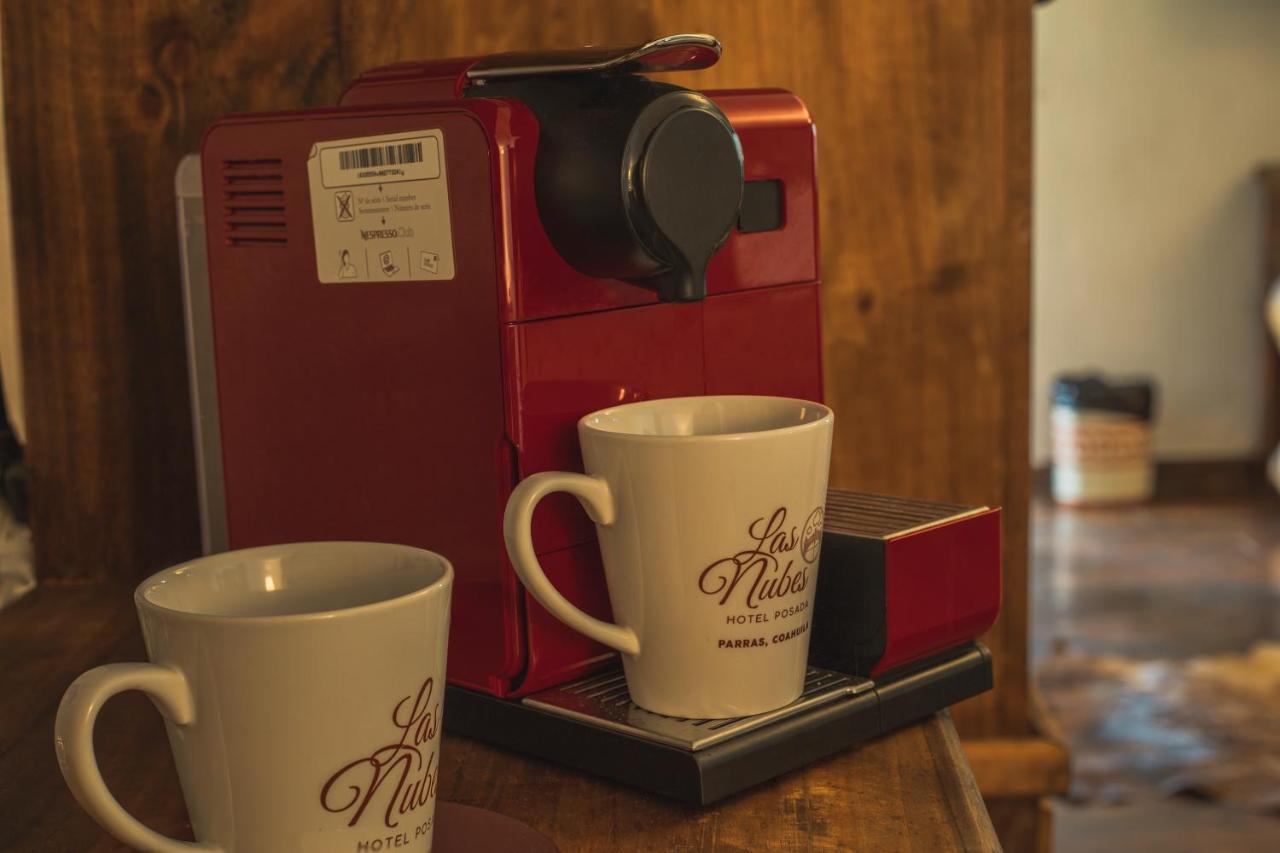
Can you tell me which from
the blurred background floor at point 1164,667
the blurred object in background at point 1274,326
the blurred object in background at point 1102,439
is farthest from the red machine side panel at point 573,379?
the blurred object in background at point 1102,439

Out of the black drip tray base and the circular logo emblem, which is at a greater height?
the circular logo emblem

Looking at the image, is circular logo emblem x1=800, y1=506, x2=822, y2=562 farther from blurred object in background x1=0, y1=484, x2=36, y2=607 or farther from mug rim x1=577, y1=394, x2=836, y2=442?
blurred object in background x1=0, y1=484, x2=36, y2=607

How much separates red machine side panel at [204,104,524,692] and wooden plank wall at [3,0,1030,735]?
0.77ft

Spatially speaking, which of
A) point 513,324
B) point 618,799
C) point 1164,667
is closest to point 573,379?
point 513,324

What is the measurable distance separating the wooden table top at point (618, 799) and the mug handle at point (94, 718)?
0.28 feet

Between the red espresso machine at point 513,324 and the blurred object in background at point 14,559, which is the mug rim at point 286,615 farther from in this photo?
the blurred object in background at point 14,559

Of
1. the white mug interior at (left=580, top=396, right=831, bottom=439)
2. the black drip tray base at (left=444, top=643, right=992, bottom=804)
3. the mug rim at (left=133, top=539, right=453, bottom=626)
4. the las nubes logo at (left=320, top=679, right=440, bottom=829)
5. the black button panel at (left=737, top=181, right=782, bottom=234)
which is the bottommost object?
the black drip tray base at (left=444, top=643, right=992, bottom=804)

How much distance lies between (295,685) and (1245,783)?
183 cm

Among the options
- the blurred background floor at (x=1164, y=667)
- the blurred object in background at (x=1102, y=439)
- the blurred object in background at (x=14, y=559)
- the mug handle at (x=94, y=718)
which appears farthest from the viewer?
the blurred object in background at (x=1102, y=439)

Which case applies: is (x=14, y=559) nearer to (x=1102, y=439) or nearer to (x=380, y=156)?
(x=380, y=156)

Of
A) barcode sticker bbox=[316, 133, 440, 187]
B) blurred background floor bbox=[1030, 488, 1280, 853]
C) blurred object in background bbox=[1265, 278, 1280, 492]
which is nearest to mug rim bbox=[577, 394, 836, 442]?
barcode sticker bbox=[316, 133, 440, 187]

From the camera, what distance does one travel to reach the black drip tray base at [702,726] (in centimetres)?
45

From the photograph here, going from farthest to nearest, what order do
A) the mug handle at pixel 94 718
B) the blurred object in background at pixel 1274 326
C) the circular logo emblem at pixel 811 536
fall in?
the blurred object in background at pixel 1274 326 < the circular logo emblem at pixel 811 536 < the mug handle at pixel 94 718

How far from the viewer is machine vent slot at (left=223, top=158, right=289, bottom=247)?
547 millimetres
